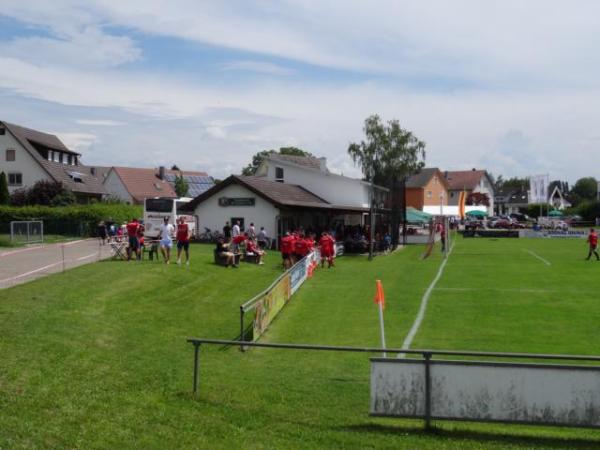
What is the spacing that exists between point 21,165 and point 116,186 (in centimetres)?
2875

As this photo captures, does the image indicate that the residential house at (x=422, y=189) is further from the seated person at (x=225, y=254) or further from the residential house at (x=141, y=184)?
the seated person at (x=225, y=254)

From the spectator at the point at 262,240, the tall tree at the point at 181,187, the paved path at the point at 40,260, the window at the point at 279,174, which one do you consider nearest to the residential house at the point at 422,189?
the tall tree at the point at 181,187

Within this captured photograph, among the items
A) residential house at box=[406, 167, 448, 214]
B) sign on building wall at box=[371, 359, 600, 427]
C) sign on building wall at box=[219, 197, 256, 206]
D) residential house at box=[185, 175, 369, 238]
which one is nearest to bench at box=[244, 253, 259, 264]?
residential house at box=[185, 175, 369, 238]

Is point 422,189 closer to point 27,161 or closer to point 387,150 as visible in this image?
point 387,150

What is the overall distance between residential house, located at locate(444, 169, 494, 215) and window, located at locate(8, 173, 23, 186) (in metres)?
79.4

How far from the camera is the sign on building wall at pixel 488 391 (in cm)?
823

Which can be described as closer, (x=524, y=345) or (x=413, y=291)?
(x=524, y=345)

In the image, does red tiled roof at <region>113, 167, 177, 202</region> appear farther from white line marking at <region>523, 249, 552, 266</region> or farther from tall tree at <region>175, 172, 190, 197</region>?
white line marking at <region>523, 249, 552, 266</region>

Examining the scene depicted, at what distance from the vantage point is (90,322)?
1501 cm

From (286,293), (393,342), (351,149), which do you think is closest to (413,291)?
(286,293)

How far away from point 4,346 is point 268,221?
103ft

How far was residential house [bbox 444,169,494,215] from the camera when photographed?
122 metres

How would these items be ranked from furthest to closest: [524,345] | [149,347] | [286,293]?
[286,293], [524,345], [149,347]

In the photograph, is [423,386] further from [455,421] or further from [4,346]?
[4,346]
